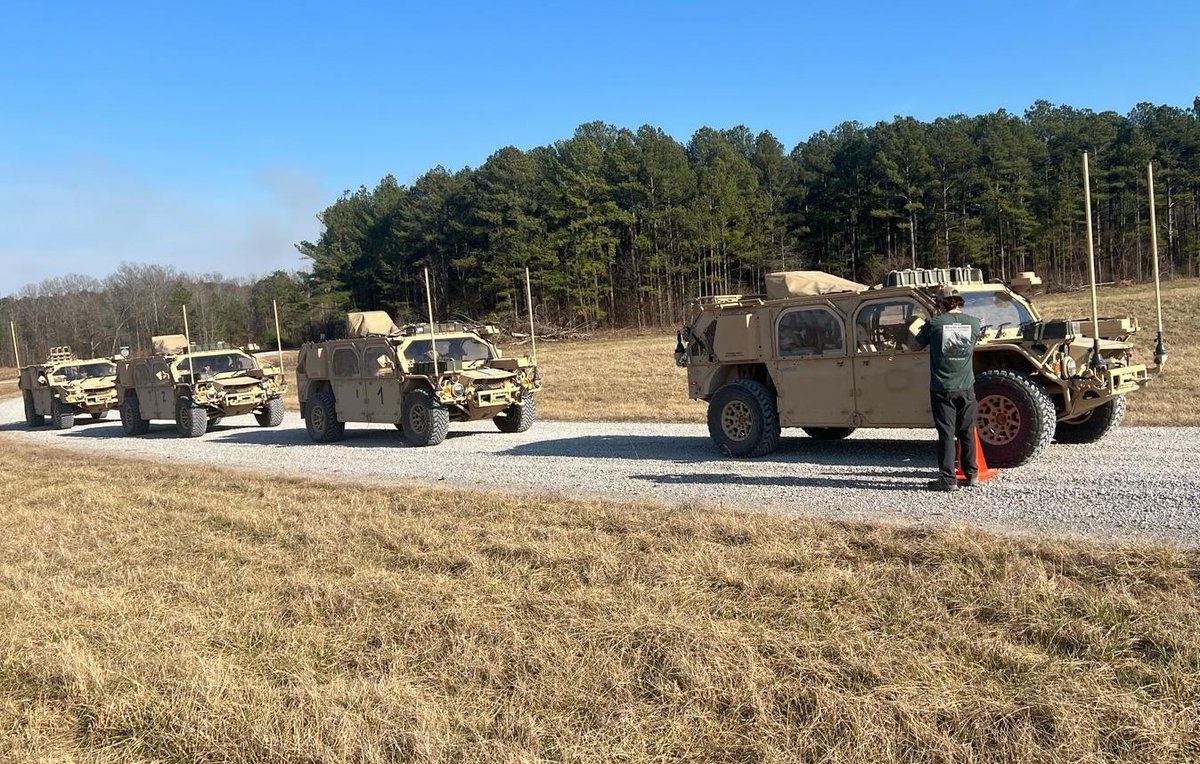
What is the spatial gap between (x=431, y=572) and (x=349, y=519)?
210 cm

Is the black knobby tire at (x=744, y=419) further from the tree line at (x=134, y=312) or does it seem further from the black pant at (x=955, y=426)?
the tree line at (x=134, y=312)

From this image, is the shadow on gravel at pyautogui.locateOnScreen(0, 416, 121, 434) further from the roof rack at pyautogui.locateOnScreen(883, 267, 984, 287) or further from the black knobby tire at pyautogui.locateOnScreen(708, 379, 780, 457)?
the roof rack at pyautogui.locateOnScreen(883, 267, 984, 287)

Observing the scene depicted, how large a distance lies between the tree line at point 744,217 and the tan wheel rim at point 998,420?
42.1 meters

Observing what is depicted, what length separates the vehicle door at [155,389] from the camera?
19984 millimetres

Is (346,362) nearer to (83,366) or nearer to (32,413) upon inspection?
(83,366)

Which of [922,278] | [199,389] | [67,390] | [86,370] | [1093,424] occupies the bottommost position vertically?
[1093,424]

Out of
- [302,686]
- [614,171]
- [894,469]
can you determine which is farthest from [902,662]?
A: [614,171]

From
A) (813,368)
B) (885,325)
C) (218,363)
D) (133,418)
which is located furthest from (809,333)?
(133,418)

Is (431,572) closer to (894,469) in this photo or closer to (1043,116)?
(894,469)

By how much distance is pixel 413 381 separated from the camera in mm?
14594

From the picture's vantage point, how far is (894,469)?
876cm

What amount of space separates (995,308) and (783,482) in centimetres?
318

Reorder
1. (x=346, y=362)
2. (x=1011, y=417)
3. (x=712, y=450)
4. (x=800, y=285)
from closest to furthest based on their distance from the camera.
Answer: (x=1011, y=417)
(x=800, y=285)
(x=712, y=450)
(x=346, y=362)

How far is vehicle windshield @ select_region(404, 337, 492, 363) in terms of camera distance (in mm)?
14836
